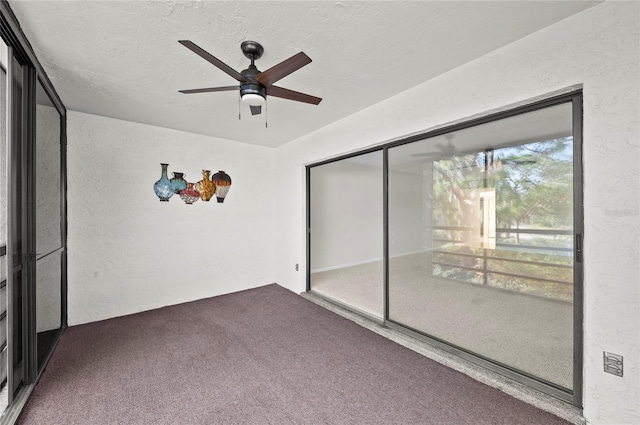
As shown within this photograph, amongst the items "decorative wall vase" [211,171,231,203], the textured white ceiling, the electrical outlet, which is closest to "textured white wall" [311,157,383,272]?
"decorative wall vase" [211,171,231,203]

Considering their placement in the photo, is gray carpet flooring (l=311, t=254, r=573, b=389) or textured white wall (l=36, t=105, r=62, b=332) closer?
gray carpet flooring (l=311, t=254, r=573, b=389)

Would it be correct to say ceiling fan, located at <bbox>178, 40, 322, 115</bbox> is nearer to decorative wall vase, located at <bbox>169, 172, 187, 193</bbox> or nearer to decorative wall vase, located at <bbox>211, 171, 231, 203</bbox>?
decorative wall vase, located at <bbox>169, 172, 187, 193</bbox>

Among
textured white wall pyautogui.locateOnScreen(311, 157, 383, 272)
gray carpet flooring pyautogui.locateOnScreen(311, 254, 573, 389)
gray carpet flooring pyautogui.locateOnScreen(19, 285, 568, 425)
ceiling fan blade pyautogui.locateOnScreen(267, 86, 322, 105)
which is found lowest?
gray carpet flooring pyautogui.locateOnScreen(19, 285, 568, 425)

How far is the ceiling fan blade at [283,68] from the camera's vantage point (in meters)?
1.48

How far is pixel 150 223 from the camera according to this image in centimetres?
357

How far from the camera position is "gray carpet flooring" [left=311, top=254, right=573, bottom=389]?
198cm

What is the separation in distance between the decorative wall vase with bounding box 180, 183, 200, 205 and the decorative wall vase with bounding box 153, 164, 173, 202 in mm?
166

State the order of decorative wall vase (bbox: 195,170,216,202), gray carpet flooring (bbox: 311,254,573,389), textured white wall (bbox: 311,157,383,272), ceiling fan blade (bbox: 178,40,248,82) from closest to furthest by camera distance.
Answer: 1. ceiling fan blade (bbox: 178,40,248,82)
2. gray carpet flooring (bbox: 311,254,573,389)
3. decorative wall vase (bbox: 195,170,216,202)
4. textured white wall (bbox: 311,157,383,272)

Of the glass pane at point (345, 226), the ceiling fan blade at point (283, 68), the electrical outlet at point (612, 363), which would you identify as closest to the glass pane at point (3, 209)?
the ceiling fan blade at point (283, 68)

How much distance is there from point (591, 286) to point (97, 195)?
4682 millimetres

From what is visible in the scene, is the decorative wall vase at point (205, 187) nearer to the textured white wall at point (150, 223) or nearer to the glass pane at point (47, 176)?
the textured white wall at point (150, 223)

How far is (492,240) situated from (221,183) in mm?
3618

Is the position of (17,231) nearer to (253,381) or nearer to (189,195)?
(253,381)

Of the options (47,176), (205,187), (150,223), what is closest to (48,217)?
(47,176)
